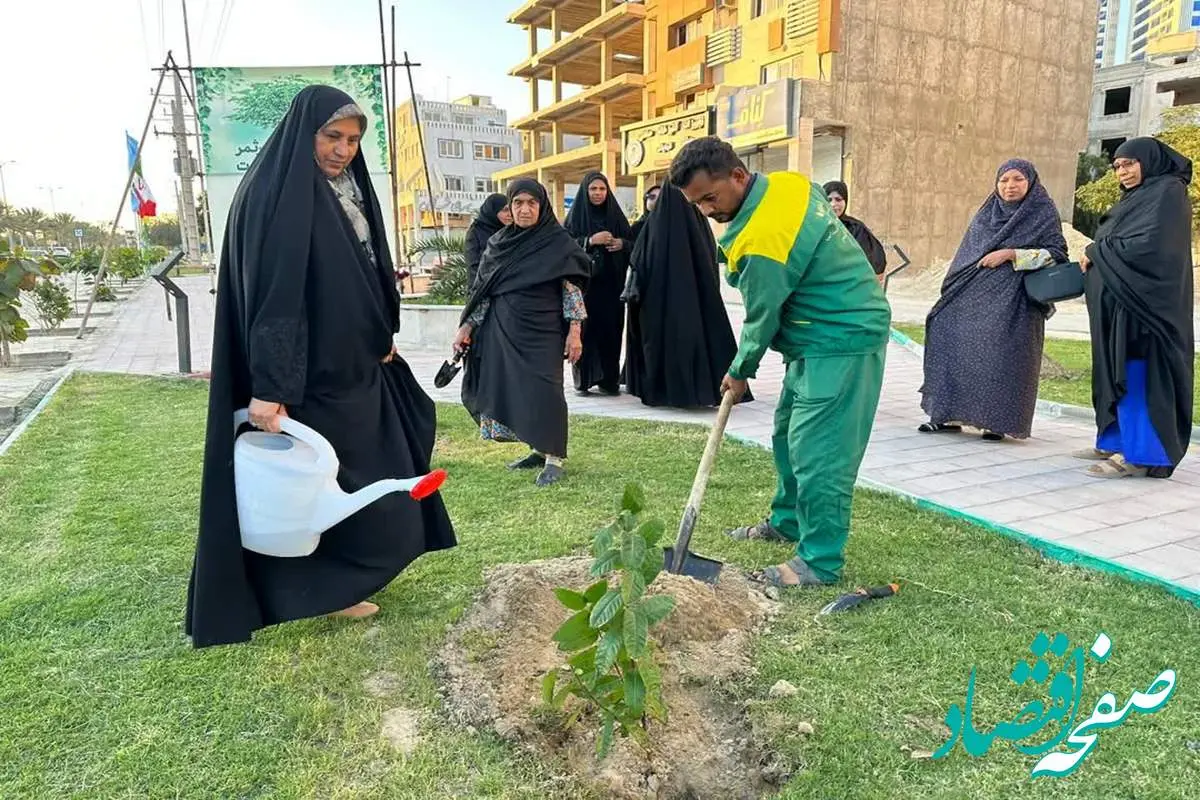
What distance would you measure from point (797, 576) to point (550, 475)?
1.64m

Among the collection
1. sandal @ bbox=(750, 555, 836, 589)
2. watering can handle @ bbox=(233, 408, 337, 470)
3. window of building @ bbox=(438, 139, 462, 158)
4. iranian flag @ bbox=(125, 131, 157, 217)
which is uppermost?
window of building @ bbox=(438, 139, 462, 158)

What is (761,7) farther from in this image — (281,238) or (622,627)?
(622,627)

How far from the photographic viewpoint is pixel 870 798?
1821mm

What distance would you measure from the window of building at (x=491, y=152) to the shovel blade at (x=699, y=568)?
2048 inches

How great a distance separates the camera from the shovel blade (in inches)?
113

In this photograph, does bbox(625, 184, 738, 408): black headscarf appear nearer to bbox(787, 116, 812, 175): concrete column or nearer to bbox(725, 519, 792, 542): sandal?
bbox(725, 519, 792, 542): sandal

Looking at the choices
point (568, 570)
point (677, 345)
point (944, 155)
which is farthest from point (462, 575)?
point (944, 155)

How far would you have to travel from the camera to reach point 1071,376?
7.40m

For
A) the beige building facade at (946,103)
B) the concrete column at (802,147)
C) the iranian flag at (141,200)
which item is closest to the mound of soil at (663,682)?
the iranian flag at (141,200)

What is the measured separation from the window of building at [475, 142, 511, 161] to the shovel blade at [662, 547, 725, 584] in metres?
52.0

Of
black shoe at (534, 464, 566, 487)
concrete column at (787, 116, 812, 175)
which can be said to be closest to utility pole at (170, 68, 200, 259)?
concrete column at (787, 116, 812, 175)

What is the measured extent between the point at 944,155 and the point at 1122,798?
68.8 ft

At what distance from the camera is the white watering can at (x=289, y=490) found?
2.28 m

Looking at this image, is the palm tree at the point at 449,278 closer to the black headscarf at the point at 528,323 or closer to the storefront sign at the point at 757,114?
the black headscarf at the point at 528,323
